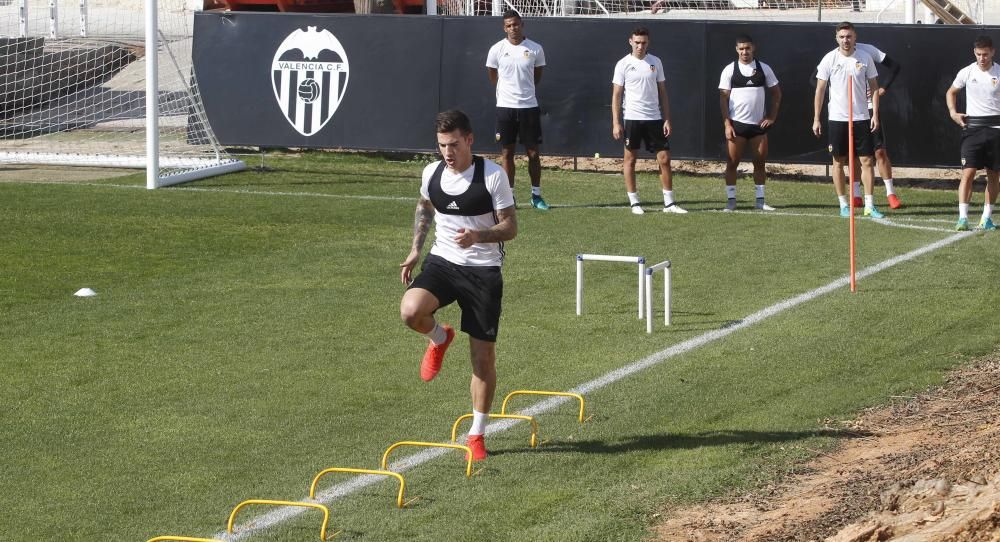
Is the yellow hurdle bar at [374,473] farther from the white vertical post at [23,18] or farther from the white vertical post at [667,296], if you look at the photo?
the white vertical post at [23,18]

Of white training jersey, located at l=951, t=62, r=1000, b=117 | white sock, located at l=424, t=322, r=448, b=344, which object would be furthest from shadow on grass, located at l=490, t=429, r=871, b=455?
white training jersey, located at l=951, t=62, r=1000, b=117

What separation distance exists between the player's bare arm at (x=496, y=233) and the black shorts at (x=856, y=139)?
10.1 meters

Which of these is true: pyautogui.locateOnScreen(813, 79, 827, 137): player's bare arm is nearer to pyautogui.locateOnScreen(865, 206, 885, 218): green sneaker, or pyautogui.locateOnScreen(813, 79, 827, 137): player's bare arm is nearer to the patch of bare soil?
pyautogui.locateOnScreen(865, 206, 885, 218): green sneaker

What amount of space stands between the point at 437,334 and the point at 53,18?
29.8 meters

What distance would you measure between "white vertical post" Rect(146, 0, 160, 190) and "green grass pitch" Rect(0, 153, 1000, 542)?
5.39 feet

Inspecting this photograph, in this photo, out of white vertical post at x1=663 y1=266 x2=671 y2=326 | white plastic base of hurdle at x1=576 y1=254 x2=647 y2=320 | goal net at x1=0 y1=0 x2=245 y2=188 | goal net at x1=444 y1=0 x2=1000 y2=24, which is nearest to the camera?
white plastic base of hurdle at x1=576 y1=254 x2=647 y2=320

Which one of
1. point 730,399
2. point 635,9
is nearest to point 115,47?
point 635,9

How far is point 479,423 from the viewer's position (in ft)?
26.2

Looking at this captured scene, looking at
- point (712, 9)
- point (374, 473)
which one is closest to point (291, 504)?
point (374, 473)

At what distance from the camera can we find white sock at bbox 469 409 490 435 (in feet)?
26.1

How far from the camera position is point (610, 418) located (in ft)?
28.6

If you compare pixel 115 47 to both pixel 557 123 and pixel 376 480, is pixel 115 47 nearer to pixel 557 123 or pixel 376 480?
pixel 557 123

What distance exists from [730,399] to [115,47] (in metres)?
24.2

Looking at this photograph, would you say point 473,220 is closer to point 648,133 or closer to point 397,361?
point 397,361
